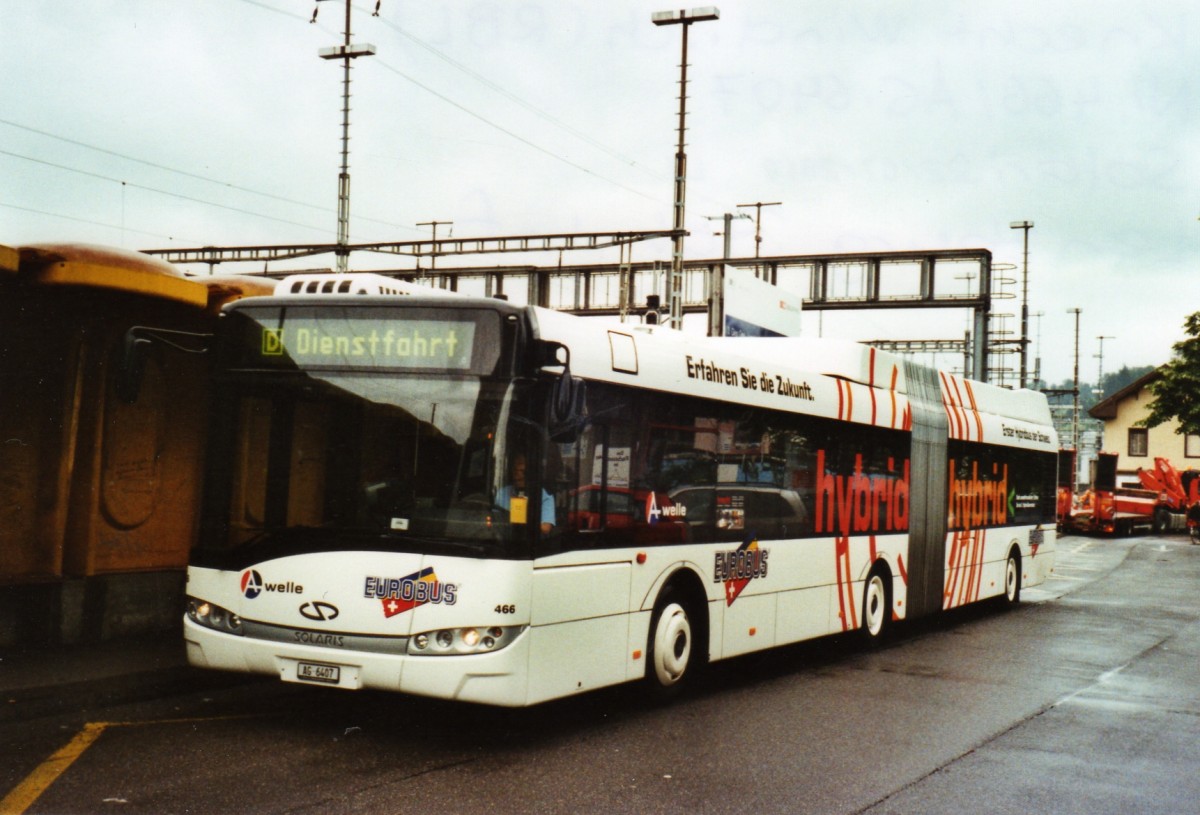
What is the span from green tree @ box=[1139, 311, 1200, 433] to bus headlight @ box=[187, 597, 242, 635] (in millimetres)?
46740

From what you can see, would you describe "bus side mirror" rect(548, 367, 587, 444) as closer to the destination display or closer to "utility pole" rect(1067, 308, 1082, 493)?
the destination display

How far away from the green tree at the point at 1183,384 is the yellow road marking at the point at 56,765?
153 feet

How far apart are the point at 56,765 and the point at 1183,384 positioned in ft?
160

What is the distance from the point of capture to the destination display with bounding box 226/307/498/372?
25.8ft

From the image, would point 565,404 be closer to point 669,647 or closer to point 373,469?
point 373,469

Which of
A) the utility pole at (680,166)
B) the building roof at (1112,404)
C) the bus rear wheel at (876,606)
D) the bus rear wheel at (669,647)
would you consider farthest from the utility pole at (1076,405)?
the bus rear wheel at (669,647)

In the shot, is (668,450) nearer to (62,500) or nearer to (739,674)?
(739,674)

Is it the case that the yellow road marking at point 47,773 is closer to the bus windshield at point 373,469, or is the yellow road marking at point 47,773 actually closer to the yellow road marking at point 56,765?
the yellow road marking at point 56,765

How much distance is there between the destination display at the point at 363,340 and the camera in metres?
7.86

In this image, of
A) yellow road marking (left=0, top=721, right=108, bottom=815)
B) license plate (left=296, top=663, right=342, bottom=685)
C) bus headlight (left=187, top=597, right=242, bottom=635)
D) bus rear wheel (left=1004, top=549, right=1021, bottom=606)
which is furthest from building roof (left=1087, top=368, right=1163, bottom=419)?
yellow road marking (left=0, top=721, right=108, bottom=815)

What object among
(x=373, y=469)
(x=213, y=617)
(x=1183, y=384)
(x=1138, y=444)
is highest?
(x=1183, y=384)

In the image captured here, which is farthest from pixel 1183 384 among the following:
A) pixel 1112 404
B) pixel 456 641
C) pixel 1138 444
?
pixel 456 641

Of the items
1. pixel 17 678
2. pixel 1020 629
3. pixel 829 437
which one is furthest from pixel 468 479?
pixel 1020 629

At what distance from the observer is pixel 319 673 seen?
7801 mm
